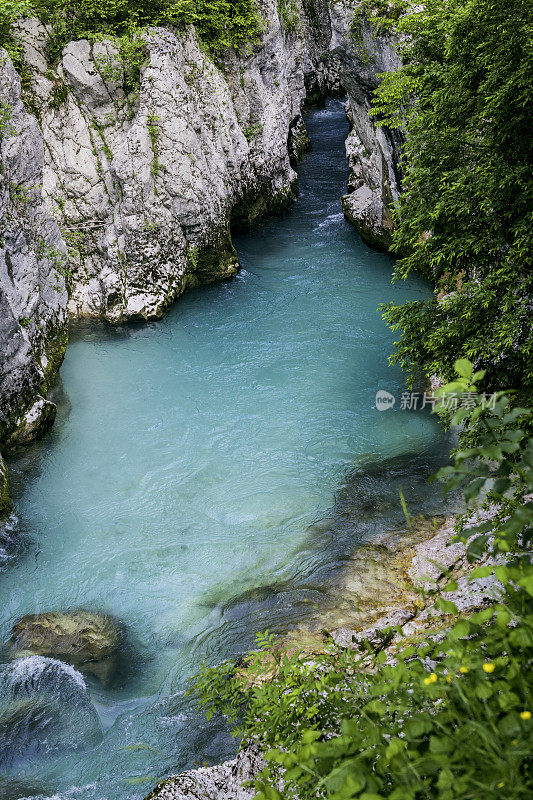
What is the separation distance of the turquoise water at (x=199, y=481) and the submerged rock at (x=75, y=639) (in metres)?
0.19

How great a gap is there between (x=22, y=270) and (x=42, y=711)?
7467mm

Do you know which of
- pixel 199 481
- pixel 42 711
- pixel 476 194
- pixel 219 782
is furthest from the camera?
pixel 199 481

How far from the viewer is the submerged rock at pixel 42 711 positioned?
548 centimetres

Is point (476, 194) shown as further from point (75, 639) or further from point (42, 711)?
point (42, 711)

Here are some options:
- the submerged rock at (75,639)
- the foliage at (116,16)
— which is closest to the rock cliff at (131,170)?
the foliage at (116,16)

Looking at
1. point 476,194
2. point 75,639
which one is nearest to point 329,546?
point 75,639

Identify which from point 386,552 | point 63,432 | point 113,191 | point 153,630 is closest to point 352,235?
point 113,191

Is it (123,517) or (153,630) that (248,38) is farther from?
(153,630)

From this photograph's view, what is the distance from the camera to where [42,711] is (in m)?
5.84

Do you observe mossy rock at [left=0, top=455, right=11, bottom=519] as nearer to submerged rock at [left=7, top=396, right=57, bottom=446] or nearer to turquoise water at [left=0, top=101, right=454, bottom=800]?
turquoise water at [left=0, top=101, right=454, bottom=800]

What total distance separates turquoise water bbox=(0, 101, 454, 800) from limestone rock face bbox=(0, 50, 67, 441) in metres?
0.97

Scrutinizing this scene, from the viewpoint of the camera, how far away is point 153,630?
22.4 feet

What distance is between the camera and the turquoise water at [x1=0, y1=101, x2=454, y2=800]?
610 cm

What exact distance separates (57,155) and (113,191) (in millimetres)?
1517
